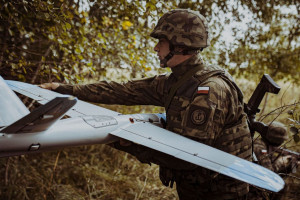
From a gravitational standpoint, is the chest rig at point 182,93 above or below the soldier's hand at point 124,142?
above

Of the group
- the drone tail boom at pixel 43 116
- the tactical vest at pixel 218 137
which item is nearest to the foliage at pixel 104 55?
the tactical vest at pixel 218 137

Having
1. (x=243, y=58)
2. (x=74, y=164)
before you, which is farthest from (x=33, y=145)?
(x=243, y=58)

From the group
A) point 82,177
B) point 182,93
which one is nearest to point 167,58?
point 182,93

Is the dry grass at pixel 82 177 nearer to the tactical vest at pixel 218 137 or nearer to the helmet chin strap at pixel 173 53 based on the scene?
the tactical vest at pixel 218 137

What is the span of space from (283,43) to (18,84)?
5878 mm

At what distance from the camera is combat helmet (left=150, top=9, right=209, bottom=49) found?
2.72m

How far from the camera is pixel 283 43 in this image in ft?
21.3

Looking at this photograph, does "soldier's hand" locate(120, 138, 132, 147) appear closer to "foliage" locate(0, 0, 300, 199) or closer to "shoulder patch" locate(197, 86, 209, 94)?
"shoulder patch" locate(197, 86, 209, 94)

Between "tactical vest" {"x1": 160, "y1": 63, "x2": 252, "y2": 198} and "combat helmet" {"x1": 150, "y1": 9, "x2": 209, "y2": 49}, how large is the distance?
11.6 inches

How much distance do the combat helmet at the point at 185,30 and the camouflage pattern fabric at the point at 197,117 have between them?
174 mm

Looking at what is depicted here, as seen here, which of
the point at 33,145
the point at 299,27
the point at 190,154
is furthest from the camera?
the point at 299,27

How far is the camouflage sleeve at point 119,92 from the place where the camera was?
312 centimetres

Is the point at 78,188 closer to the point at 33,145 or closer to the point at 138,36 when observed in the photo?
the point at 138,36

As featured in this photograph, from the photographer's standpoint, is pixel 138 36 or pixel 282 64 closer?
pixel 138 36
